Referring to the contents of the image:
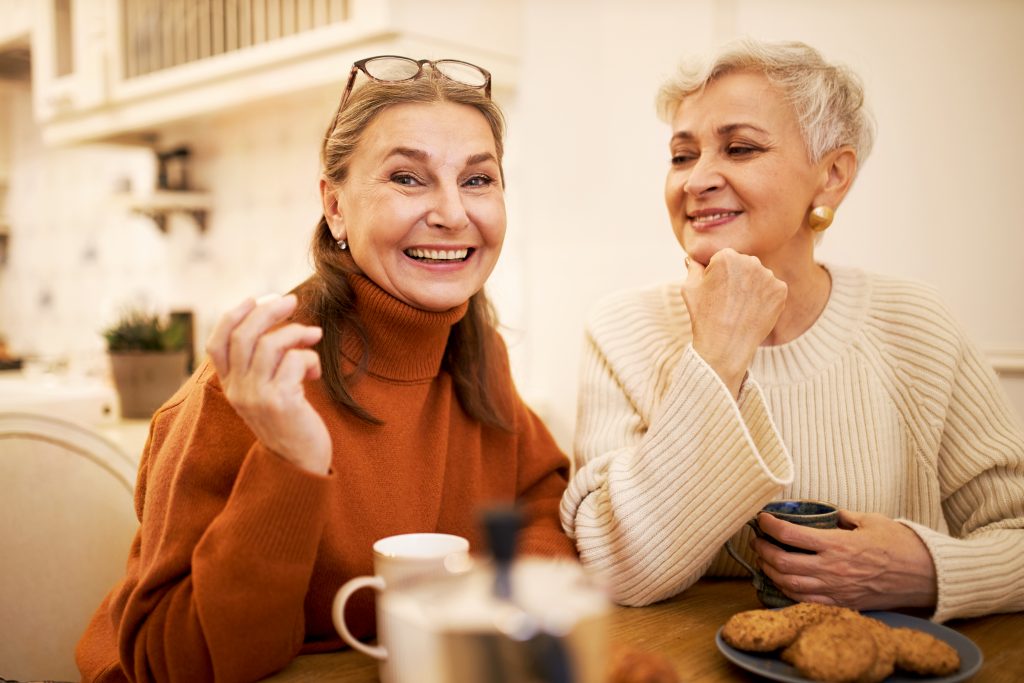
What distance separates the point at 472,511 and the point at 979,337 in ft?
4.20

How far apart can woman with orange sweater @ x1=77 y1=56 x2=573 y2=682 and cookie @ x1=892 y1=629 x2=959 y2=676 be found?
440 mm

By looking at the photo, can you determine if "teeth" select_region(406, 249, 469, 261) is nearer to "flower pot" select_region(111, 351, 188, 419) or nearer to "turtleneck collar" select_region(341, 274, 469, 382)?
"turtleneck collar" select_region(341, 274, 469, 382)

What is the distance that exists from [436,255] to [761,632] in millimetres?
611

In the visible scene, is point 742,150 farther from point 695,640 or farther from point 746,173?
point 695,640

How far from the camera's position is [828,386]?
1218mm

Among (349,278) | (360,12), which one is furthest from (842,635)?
(360,12)

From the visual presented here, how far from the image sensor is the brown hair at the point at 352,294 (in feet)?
3.59

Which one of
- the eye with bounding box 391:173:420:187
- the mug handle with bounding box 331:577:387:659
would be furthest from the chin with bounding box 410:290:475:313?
the mug handle with bounding box 331:577:387:659

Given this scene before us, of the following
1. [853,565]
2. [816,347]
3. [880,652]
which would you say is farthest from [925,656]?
[816,347]

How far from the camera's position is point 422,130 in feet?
3.56

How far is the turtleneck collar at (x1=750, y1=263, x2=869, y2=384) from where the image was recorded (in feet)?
4.07

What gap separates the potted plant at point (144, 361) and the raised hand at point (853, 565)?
1.98m

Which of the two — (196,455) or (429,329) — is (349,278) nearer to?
(429,329)

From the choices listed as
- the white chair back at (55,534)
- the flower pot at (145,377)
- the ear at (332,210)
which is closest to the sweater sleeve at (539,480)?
the ear at (332,210)
